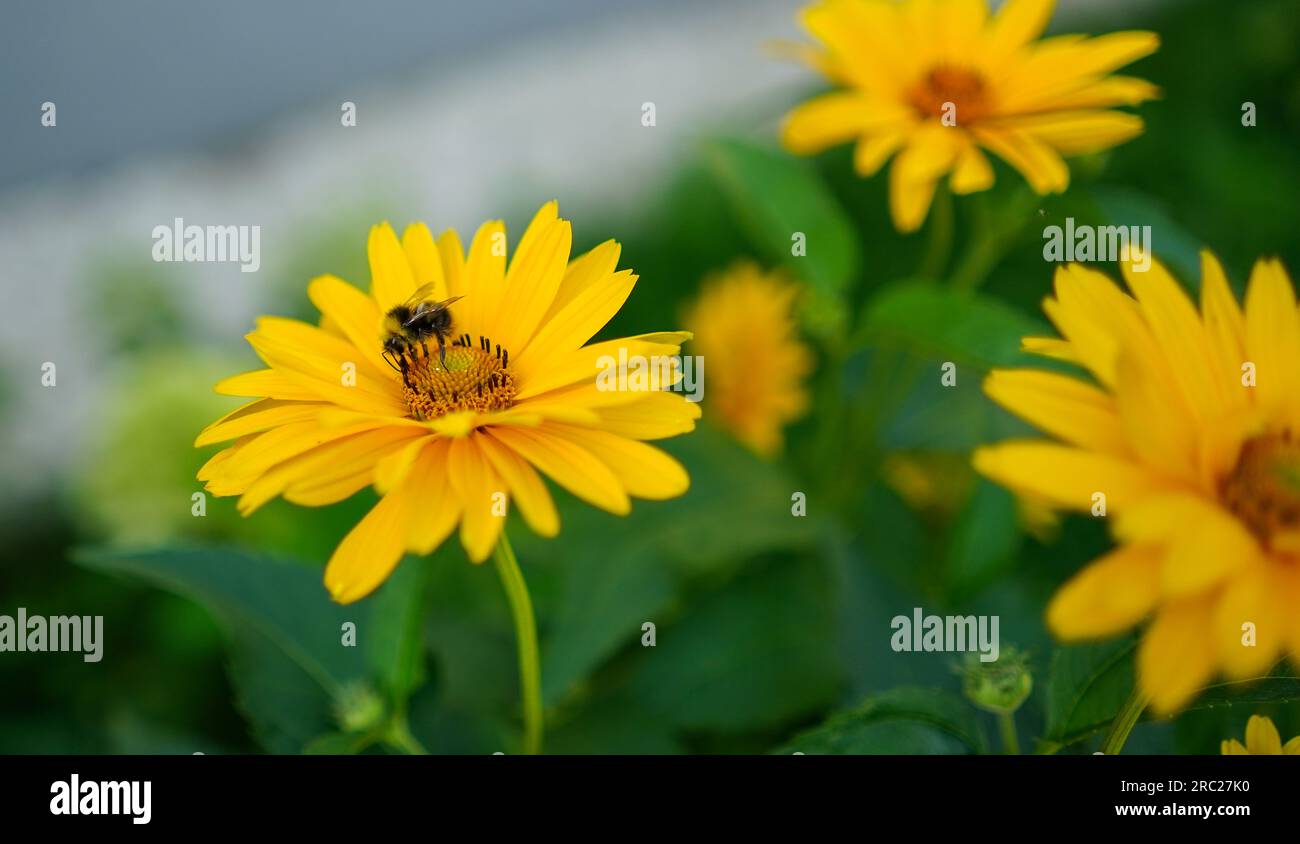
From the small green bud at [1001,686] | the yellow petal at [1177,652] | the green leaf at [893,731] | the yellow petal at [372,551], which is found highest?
the yellow petal at [372,551]

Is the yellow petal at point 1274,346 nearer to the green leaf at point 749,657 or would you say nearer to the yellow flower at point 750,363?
the green leaf at point 749,657

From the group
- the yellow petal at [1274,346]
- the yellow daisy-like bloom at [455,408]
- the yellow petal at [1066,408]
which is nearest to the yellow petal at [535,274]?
the yellow daisy-like bloom at [455,408]

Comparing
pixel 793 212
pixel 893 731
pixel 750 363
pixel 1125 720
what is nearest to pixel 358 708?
pixel 893 731

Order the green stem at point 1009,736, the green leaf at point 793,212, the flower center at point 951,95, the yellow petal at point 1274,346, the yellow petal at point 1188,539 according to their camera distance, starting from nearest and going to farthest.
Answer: the yellow petal at point 1188,539 → the yellow petal at point 1274,346 → the green stem at point 1009,736 → the flower center at point 951,95 → the green leaf at point 793,212

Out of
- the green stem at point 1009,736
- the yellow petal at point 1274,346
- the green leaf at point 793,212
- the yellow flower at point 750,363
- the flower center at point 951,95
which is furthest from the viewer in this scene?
the yellow flower at point 750,363

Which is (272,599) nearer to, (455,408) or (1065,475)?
(455,408)

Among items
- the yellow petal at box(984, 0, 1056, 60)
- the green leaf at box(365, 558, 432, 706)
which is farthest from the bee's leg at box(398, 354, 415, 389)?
the yellow petal at box(984, 0, 1056, 60)

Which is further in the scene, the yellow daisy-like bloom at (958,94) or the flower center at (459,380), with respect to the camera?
the yellow daisy-like bloom at (958,94)
